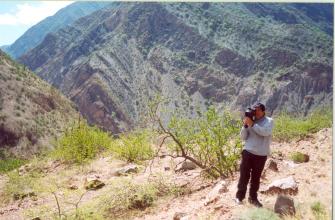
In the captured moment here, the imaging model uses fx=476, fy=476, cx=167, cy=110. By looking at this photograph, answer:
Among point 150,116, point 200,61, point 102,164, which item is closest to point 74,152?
point 102,164

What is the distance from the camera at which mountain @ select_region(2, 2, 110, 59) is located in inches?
6757

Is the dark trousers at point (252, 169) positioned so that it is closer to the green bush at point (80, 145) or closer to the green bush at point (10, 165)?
the green bush at point (80, 145)

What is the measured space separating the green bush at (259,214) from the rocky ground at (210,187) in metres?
0.12

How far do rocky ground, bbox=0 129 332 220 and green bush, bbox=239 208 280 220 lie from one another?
0.12 meters

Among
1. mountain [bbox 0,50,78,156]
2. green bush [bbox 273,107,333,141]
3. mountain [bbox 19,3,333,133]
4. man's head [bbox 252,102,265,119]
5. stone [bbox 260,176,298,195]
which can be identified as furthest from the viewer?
mountain [bbox 19,3,333,133]

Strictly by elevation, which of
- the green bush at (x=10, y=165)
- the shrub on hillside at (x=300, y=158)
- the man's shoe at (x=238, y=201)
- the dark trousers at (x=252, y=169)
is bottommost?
the green bush at (x=10, y=165)

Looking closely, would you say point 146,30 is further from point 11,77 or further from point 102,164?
point 102,164

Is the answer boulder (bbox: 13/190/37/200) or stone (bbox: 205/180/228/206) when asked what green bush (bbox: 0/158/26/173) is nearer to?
boulder (bbox: 13/190/37/200)

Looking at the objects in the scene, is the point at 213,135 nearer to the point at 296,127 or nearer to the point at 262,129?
the point at 262,129

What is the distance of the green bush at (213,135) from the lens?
7.32 metres

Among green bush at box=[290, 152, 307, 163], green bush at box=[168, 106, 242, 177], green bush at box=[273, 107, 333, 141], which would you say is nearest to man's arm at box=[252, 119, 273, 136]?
green bush at box=[168, 106, 242, 177]

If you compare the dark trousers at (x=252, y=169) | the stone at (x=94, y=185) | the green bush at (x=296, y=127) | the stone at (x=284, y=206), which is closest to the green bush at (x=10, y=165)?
the stone at (x=94, y=185)

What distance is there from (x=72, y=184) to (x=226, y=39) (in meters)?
80.0

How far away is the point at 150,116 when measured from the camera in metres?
7.24
